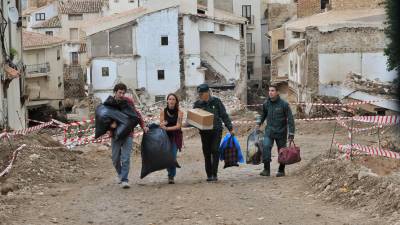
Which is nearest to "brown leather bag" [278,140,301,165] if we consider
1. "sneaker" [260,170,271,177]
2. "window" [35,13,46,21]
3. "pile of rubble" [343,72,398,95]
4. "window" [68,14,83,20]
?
"sneaker" [260,170,271,177]

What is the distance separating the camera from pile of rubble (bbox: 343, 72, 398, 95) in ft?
91.3

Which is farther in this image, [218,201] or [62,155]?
[62,155]

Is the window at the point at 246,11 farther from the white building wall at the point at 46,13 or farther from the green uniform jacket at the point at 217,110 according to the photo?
the green uniform jacket at the point at 217,110

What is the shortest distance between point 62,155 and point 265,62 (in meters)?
49.7

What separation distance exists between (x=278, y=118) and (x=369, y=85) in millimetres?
20089

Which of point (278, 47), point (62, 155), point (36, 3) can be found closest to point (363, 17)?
point (278, 47)

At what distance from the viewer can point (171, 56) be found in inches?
1876

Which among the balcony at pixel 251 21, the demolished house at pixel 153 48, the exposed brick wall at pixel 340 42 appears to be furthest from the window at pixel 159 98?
the balcony at pixel 251 21

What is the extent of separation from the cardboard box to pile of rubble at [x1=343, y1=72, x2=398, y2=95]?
54.4ft

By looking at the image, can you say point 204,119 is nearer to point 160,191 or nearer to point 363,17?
point 160,191

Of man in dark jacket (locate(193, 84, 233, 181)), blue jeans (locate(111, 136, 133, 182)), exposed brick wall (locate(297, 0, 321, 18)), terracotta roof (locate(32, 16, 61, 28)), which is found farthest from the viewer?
terracotta roof (locate(32, 16, 61, 28))

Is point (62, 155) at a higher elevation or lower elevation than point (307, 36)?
lower

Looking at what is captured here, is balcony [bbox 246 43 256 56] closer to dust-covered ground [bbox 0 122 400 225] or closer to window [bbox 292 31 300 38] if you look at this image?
window [bbox 292 31 300 38]

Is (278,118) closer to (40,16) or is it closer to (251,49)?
(251,49)
